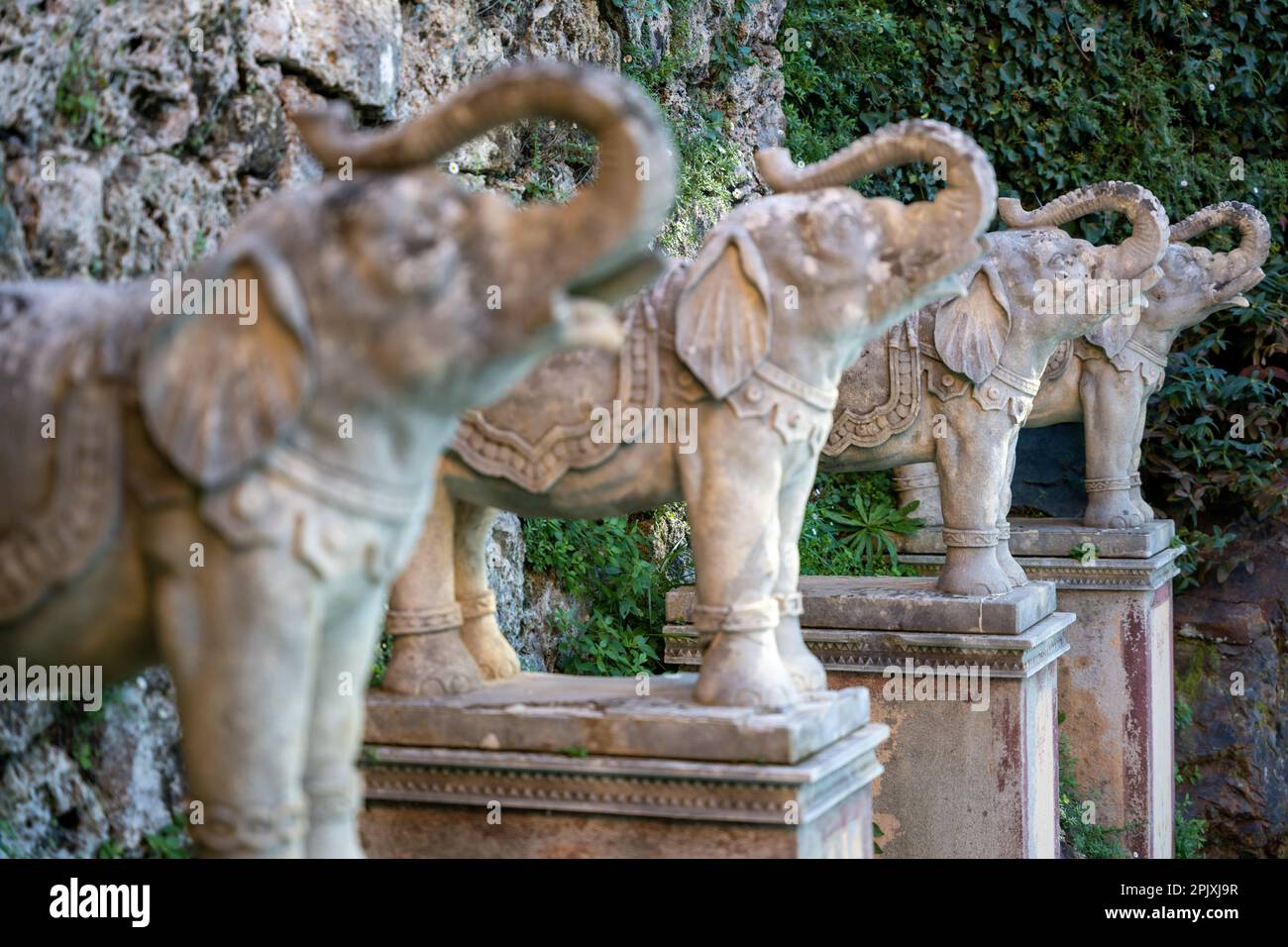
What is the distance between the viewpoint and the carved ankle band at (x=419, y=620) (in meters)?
3.36

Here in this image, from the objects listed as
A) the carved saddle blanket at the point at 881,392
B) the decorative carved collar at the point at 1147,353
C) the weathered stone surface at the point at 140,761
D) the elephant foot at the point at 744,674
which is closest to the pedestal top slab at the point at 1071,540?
the decorative carved collar at the point at 1147,353

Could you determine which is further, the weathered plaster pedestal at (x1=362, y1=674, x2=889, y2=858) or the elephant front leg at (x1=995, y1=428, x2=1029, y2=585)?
the elephant front leg at (x1=995, y1=428, x2=1029, y2=585)

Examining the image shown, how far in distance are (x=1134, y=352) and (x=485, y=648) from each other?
3869mm

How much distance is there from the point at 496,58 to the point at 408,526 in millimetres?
3281

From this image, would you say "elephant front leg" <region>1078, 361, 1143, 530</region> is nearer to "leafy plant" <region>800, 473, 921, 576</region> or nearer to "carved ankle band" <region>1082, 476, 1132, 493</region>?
"carved ankle band" <region>1082, 476, 1132, 493</region>

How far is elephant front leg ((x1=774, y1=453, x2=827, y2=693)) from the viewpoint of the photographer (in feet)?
11.0

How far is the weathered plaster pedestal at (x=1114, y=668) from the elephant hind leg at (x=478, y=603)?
333 centimetres

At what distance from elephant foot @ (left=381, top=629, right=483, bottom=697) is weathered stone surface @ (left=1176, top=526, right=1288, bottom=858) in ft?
18.1

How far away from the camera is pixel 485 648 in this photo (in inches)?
142

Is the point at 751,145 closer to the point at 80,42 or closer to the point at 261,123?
the point at 261,123

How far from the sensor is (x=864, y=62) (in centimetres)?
820

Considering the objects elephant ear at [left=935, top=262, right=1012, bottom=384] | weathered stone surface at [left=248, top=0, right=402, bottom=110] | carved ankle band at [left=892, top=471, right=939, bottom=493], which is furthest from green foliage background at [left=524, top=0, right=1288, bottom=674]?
weathered stone surface at [left=248, top=0, right=402, bottom=110]

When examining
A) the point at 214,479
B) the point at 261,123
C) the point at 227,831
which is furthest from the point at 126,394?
the point at 261,123

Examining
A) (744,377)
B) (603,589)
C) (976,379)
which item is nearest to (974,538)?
(976,379)
